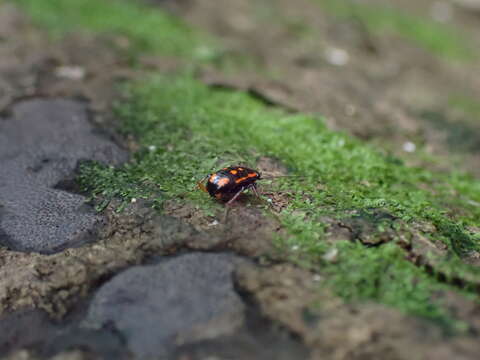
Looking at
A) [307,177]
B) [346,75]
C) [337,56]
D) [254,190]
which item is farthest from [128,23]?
[254,190]

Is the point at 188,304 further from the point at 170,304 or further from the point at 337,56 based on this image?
the point at 337,56

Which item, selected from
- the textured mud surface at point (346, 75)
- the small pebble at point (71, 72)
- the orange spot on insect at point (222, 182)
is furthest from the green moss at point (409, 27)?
the orange spot on insect at point (222, 182)

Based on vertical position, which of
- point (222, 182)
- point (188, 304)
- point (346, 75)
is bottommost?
point (346, 75)

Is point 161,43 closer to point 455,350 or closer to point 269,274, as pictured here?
point 269,274

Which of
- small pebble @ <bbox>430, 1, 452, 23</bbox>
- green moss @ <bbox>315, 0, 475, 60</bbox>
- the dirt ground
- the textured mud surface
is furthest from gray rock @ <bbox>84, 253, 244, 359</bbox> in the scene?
small pebble @ <bbox>430, 1, 452, 23</bbox>

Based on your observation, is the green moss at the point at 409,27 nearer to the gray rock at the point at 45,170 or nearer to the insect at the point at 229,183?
the gray rock at the point at 45,170

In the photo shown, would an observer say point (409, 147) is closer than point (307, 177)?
No
